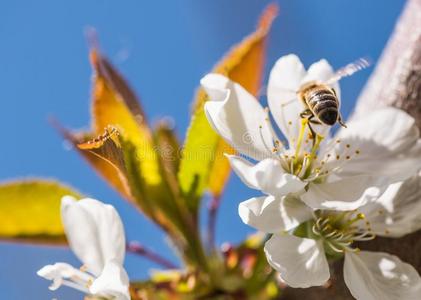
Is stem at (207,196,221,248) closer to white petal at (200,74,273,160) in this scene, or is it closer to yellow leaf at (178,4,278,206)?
yellow leaf at (178,4,278,206)

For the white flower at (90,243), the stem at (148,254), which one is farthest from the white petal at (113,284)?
the stem at (148,254)

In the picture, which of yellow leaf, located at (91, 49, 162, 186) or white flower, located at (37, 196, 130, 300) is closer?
white flower, located at (37, 196, 130, 300)

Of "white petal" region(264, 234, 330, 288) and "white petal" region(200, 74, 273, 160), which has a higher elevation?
"white petal" region(200, 74, 273, 160)

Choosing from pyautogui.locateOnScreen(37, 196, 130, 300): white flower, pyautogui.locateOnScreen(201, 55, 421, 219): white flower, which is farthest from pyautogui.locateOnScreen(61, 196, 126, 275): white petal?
pyautogui.locateOnScreen(201, 55, 421, 219): white flower

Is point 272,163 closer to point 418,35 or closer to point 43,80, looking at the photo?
point 418,35

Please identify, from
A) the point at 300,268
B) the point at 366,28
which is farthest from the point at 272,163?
the point at 366,28

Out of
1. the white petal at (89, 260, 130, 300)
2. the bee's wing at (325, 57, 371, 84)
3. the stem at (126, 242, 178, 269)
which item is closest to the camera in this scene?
the white petal at (89, 260, 130, 300)

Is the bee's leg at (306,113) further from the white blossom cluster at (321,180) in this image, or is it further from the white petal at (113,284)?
the white petal at (113,284)
